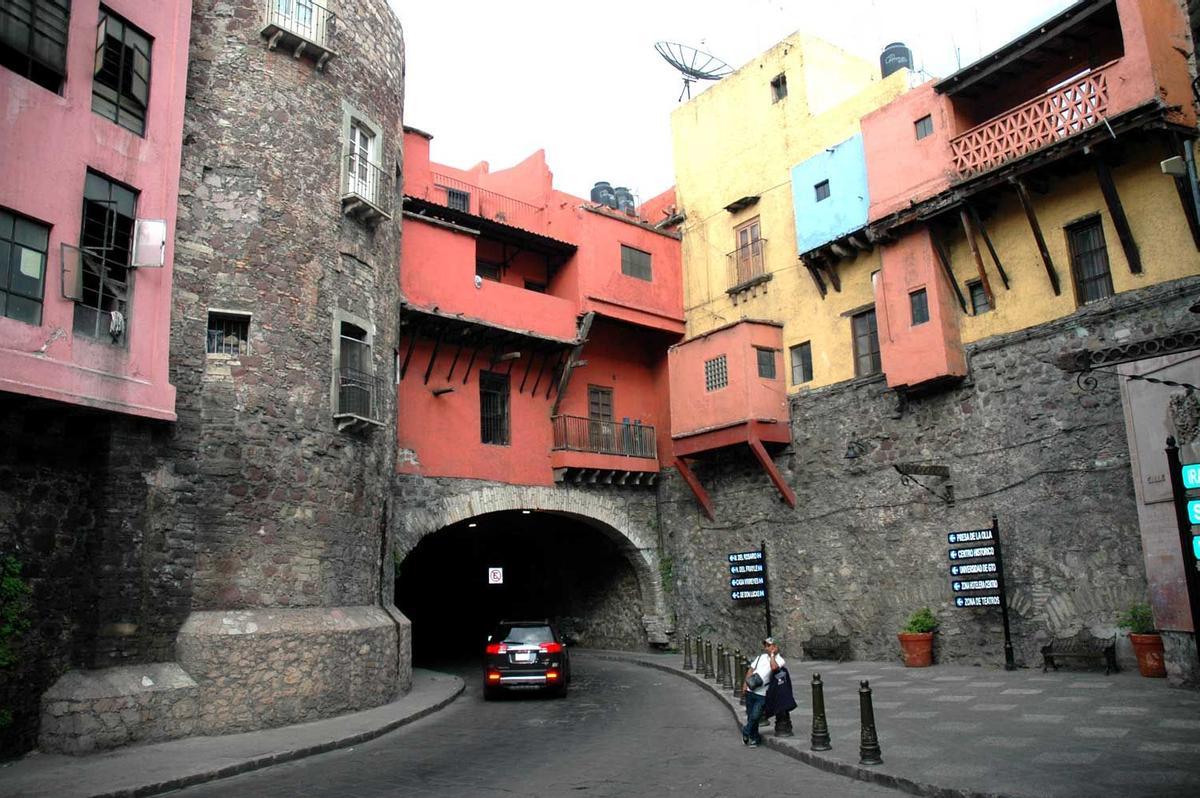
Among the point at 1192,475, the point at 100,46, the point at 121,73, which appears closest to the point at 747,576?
the point at 1192,475

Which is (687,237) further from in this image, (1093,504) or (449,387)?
(1093,504)

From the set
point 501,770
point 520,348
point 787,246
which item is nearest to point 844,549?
point 787,246

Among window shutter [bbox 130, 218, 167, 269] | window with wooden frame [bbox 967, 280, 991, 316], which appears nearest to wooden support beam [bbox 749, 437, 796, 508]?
window with wooden frame [bbox 967, 280, 991, 316]

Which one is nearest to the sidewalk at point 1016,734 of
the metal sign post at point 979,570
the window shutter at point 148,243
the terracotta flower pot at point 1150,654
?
the terracotta flower pot at point 1150,654

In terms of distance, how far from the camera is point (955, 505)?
18.3m

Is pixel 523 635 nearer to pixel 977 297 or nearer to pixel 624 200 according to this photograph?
pixel 977 297

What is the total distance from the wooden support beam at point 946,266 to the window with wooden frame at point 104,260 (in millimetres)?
15189

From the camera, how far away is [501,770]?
9875mm

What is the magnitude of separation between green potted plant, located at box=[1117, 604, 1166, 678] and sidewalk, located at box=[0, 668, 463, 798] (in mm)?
11590

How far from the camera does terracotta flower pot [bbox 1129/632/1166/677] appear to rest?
1380 cm

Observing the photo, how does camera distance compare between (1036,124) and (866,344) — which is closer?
(1036,124)

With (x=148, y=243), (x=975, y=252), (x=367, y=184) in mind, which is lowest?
(x=148, y=243)

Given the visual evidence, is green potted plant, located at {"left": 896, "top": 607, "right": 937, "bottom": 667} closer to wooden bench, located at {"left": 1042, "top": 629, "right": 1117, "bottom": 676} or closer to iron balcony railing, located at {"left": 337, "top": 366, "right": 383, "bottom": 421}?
wooden bench, located at {"left": 1042, "top": 629, "right": 1117, "bottom": 676}

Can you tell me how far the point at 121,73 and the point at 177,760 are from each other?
9569mm
